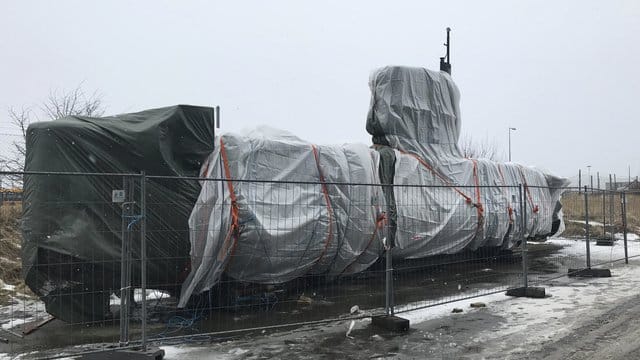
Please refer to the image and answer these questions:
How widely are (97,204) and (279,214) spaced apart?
8.19ft

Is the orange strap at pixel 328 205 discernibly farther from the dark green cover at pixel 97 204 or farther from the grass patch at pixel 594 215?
the grass patch at pixel 594 215

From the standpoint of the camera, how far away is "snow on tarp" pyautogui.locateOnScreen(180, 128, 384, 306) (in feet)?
23.7

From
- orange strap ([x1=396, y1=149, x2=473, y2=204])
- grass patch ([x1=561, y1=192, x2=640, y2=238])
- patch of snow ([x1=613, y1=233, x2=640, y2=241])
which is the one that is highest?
orange strap ([x1=396, y1=149, x2=473, y2=204])

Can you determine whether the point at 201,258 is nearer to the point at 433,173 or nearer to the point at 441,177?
the point at 433,173

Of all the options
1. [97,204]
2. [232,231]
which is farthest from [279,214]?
[97,204]

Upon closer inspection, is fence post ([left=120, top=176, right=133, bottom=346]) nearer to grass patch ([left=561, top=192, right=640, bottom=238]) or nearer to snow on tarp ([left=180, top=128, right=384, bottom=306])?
snow on tarp ([left=180, top=128, right=384, bottom=306])

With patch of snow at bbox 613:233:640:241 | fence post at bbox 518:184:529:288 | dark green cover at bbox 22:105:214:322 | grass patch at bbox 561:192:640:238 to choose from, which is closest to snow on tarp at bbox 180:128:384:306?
dark green cover at bbox 22:105:214:322

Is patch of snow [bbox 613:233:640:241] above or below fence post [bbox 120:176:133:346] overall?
below

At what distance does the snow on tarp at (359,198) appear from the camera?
7.37 meters

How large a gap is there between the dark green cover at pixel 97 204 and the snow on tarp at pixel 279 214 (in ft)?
0.98

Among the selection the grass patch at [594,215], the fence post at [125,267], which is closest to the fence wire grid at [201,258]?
the fence post at [125,267]

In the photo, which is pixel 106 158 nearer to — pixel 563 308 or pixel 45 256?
pixel 45 256

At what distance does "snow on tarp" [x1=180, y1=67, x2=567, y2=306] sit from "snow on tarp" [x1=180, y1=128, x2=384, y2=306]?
16 millimetres

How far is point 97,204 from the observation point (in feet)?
22.0
